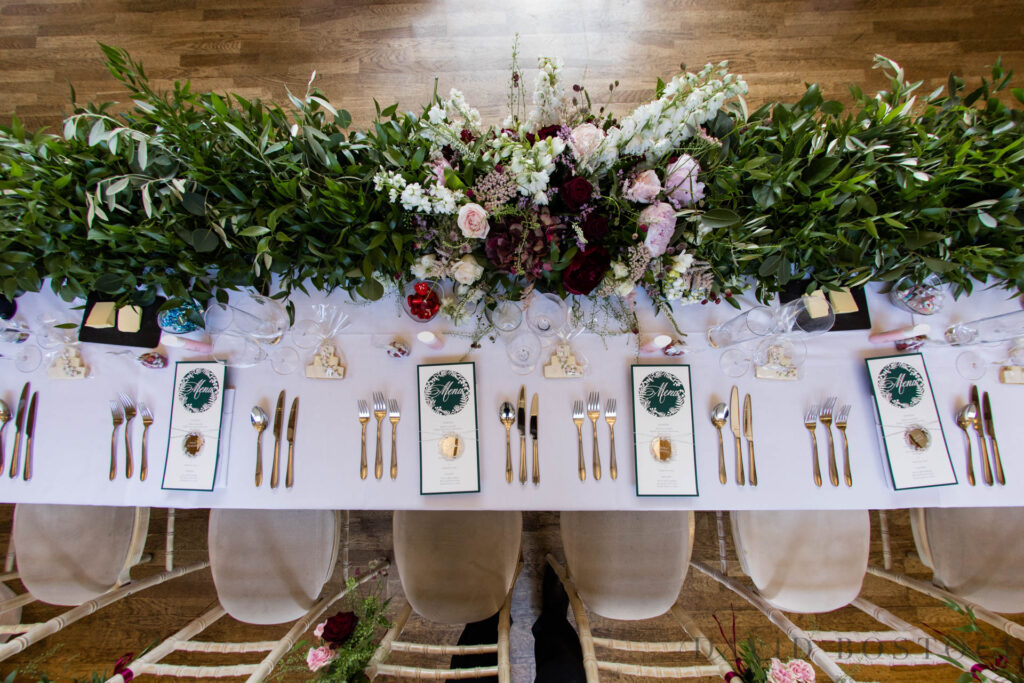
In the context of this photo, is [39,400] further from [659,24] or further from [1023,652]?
[1023,652]

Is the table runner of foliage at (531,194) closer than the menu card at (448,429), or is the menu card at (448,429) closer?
the table runner of foliage at (531,194)

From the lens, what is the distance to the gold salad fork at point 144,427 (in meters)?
1.70

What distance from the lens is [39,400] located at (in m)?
1.74

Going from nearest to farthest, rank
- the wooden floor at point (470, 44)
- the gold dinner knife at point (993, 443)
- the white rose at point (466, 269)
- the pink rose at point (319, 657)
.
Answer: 1. the white rose at point (466, 269)
2. the pink rose at point (319, 657)
3. the gold dinner knife at point (993, 443)
4. the wooden floor at point (470, 44)

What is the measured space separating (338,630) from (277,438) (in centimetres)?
66

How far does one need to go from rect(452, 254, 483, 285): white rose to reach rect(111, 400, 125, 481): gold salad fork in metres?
1.32

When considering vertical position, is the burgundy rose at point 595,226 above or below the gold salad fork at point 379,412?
above

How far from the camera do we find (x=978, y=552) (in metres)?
1.91

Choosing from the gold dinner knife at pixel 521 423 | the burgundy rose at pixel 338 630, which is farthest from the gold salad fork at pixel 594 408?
the burgundy rose at pixel 338 630

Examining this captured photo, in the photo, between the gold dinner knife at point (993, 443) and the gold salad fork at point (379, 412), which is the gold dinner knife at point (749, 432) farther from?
the gold salad fork at point (379, 412)

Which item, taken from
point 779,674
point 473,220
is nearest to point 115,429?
point 473,220

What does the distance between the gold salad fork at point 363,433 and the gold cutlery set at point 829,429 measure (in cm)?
151

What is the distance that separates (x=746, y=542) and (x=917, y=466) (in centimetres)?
65

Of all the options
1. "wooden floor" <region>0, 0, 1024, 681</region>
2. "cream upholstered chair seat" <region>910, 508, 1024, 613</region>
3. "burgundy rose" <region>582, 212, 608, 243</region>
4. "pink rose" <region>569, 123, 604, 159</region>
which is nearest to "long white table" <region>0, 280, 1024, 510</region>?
"cream upholstered chair seat" <region>910, 508, 1024, 613</region>
